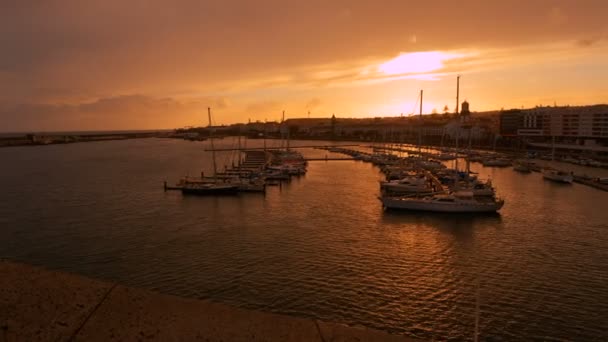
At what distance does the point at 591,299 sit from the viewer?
11992 mm

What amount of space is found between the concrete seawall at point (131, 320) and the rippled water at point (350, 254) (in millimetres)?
2845

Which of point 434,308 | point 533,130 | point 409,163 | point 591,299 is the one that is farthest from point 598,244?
point 533,130

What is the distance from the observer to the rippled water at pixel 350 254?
37.0ft

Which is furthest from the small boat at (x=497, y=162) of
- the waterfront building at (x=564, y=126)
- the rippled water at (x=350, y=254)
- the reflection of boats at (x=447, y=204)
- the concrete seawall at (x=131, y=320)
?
the concrete seawall at (x=131, y=320)

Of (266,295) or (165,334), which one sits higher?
(165,334)

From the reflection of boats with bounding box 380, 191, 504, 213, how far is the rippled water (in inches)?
22.0

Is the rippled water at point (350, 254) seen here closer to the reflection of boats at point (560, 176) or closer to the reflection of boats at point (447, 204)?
the reflection of boats at point (447, 204)

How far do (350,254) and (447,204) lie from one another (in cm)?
958

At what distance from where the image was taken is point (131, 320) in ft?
22.5

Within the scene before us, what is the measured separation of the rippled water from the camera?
11289mm

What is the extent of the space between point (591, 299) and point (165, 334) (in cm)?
1194

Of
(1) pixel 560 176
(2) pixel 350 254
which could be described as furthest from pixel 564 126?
(2) pixel 350 254

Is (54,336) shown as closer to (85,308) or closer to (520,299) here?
(85,308)

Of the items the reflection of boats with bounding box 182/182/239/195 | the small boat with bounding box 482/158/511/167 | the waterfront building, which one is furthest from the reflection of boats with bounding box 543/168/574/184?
the reflection of boats with bounding box 182/182/239/195
